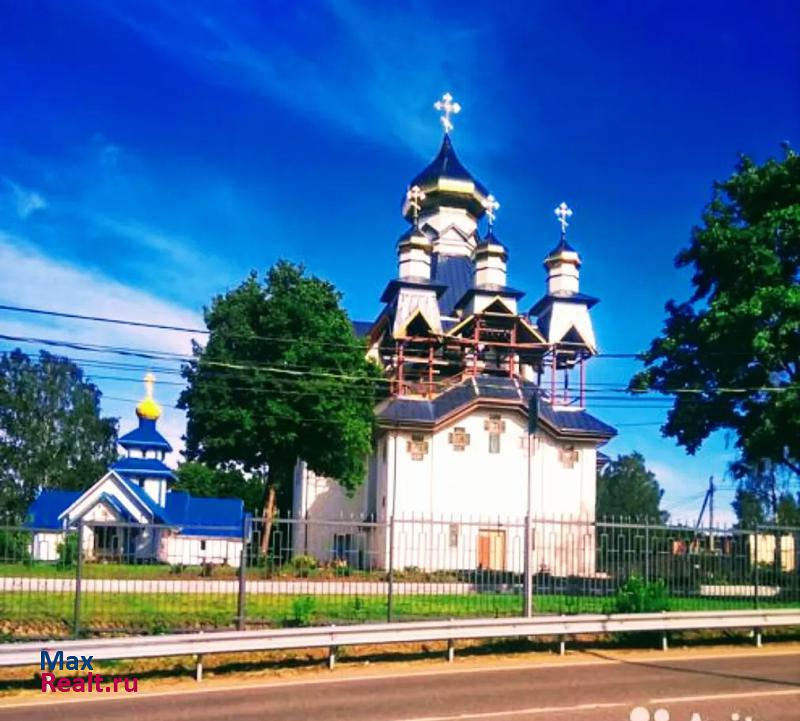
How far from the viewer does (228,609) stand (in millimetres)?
17766

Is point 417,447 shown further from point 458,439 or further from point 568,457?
point 568,457

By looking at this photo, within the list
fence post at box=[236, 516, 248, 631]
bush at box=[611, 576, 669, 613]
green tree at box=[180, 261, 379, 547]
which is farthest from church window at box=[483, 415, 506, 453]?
fence post at box=[236, 516, 248, 631]

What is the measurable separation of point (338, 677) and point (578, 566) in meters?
9.18

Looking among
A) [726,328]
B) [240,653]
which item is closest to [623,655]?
[240,653]

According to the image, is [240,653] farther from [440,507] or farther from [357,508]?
[357,508]

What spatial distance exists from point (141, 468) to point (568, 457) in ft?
67.4

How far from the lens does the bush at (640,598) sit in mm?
17375

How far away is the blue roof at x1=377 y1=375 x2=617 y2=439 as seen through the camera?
4212cm

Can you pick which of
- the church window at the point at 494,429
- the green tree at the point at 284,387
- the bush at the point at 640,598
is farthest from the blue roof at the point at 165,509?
the bush at the point at 640,598

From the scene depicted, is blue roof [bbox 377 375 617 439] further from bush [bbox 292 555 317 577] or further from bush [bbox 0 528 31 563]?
bush [bbox 0 528 31 563]

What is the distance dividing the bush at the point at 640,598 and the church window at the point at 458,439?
82.4 ft

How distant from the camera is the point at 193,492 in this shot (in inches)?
2879

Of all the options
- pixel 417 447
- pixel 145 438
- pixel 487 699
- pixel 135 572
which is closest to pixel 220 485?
pixel 145 438

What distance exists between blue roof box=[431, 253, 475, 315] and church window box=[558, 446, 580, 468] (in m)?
14.0
